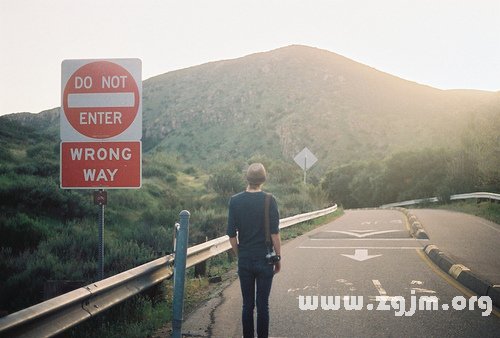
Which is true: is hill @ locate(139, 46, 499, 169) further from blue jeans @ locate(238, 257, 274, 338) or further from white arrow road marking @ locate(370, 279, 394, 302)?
blue jeans @ locate(238, 257, 274, 338)

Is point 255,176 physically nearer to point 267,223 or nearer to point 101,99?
point 267,223

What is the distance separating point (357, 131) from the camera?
296 feet

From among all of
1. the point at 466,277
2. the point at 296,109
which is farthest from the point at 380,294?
the point at 296,109

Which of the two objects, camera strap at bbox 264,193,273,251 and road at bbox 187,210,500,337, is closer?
camera strap at bbox 264,193,273,251

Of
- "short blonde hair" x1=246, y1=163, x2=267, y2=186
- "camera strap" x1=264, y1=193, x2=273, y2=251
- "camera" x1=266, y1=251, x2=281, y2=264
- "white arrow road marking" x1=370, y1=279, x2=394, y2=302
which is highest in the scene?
"short blonde hair" x1=246, y1=163, x2=267, y2=186

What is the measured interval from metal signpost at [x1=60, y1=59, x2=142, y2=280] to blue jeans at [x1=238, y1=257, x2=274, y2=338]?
6.28ft

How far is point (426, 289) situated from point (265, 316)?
4.42 meters

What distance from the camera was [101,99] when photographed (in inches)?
257

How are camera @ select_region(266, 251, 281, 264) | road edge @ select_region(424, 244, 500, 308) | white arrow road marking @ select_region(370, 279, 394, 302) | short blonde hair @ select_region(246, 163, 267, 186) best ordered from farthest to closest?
white arrow road marking @ select_region(370, 279, 394, 302), road edge @ select_region(424, 244, 500, 308), short blonde hair @ select_region(246, 163, 267, 186), camera @ select_region(266, 251, 281, 264)

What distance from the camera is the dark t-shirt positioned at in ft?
17.8

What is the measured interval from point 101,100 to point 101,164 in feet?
2.60

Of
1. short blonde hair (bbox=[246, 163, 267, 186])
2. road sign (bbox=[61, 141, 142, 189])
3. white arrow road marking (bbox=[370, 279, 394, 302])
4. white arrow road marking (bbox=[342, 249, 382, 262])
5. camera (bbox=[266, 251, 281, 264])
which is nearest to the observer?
camera (bbox=[266, 251, 281, 264])

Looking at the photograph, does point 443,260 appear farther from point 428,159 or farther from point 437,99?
point 437,99

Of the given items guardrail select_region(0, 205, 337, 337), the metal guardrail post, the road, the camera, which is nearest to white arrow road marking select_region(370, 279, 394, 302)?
the road
